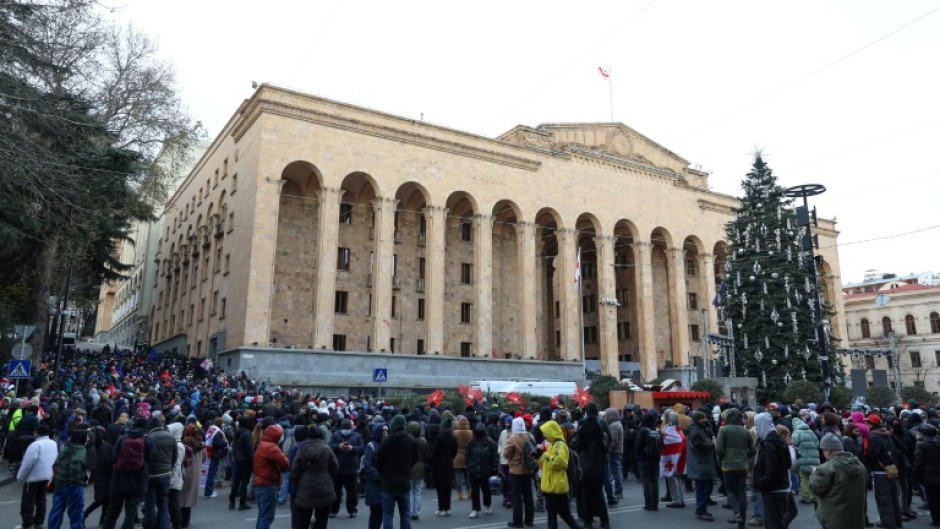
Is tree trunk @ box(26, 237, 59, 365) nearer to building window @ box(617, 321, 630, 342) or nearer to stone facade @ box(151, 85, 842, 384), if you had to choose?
stone facade @ box(151, 85, 842, 384)

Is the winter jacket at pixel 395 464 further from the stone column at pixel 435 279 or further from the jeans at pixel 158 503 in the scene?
the stone column at pixel 435 279

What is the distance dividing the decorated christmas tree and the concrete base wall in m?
11.1

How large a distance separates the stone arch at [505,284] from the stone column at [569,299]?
273 centimetres

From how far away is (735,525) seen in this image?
9.29 m

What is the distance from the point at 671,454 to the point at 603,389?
57.9 feet

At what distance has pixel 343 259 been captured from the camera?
3612 cm

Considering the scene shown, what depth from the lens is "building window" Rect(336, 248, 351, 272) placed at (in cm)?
3594

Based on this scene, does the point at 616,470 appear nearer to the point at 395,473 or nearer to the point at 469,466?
the point at 469,466

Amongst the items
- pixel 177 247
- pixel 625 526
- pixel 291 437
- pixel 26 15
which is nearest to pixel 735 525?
pixel 625 526

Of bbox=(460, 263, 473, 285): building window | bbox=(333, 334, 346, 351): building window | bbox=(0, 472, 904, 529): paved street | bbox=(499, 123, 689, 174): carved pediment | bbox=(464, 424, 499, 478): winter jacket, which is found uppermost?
bbox=(499, 123, 689, 174): carved pediment

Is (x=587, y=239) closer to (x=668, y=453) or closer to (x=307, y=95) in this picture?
(x=307, y=95)

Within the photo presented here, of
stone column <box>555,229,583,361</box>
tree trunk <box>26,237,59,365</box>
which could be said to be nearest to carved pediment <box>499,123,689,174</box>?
stone column <box>555,229,583,361</box>

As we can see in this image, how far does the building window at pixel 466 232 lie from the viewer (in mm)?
40216

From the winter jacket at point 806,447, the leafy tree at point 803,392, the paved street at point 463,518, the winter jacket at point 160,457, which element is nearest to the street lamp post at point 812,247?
the leafy tree at point 803,392
